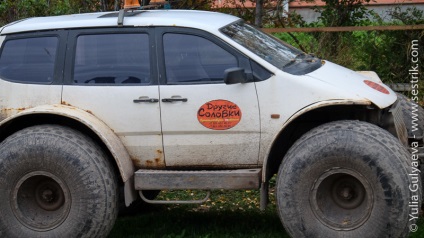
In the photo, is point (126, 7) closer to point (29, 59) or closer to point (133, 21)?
point (133, 21)

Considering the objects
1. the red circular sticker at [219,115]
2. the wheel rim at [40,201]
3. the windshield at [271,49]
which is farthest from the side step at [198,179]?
the windshield at [271,49]

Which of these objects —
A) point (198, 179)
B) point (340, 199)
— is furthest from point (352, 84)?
point (198, 179)

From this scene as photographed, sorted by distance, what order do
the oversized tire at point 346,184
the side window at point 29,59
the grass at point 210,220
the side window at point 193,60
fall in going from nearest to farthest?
1. the oversized tire at point 346,184
2. the side window at point 193,60
3. the side window at point 29,59
4. the grass at point 210,220

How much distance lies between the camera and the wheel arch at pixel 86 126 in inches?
257

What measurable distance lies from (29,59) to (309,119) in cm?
237

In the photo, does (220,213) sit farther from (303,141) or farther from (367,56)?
(367,56)

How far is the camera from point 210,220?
779cm

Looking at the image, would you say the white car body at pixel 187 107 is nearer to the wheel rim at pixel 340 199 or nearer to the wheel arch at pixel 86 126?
the wheel arch at pixel 86 126

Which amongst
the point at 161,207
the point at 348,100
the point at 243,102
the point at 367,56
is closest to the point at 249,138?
the point at 243,102

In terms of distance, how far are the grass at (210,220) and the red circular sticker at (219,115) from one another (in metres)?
1.07

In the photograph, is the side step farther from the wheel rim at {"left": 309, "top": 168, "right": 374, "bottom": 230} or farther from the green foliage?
the green foliage

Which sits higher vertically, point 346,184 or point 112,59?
point 112,59

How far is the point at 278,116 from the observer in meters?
6.39

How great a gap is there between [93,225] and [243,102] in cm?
151
